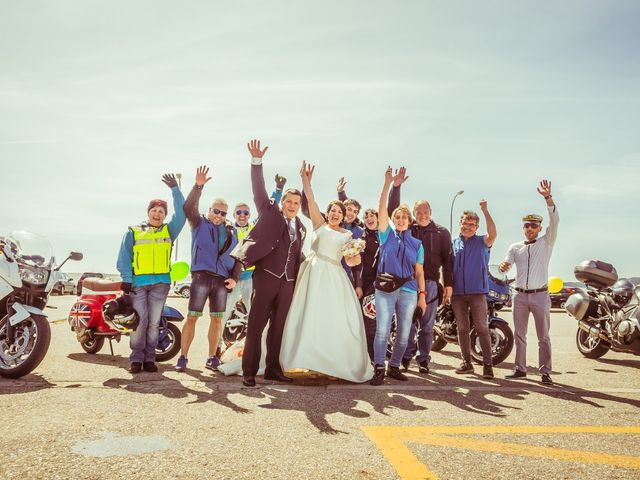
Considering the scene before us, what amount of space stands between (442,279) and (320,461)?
4.27m

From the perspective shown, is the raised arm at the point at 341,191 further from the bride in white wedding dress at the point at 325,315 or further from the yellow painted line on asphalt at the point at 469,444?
the yellow painted line on asphalt at the point at 469,444

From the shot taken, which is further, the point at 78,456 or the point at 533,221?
the point at 533,221

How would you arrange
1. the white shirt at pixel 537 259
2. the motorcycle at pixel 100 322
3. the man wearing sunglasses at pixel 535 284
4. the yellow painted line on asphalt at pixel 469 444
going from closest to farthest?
the yellow painted line on asphalt at pixel 469 444 → the man wearing sunglasses at pixel 535 284 → the white shirt at pixel 537 259 → the motorcycle at pixel 100 322

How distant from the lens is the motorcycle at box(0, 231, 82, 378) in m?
5.20

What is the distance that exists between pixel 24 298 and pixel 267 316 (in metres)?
2.71

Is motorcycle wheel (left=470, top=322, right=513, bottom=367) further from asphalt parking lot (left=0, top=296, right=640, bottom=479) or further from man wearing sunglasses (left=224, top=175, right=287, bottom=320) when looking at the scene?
man wearing sunglasses (left=224, top=175, right=287, bottom=320)

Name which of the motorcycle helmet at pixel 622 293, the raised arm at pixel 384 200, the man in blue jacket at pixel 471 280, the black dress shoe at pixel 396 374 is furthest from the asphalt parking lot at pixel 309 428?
the motorcycle helmet at pixel 622 293

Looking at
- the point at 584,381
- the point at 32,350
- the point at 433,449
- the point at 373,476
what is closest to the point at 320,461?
the point at 373,476

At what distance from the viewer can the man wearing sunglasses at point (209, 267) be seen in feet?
20.6

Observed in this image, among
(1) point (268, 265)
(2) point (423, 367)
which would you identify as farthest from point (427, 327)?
(1) point (268, 265)

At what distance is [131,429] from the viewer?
139 inches

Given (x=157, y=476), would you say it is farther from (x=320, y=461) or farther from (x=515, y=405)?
(x=515, y=405)

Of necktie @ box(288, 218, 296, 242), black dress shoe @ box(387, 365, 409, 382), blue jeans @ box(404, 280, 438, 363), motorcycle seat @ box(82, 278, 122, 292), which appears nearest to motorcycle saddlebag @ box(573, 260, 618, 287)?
blue jeans @ box(404, 280, 438, 363)

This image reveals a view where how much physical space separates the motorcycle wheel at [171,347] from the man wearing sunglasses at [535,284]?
4529mm
